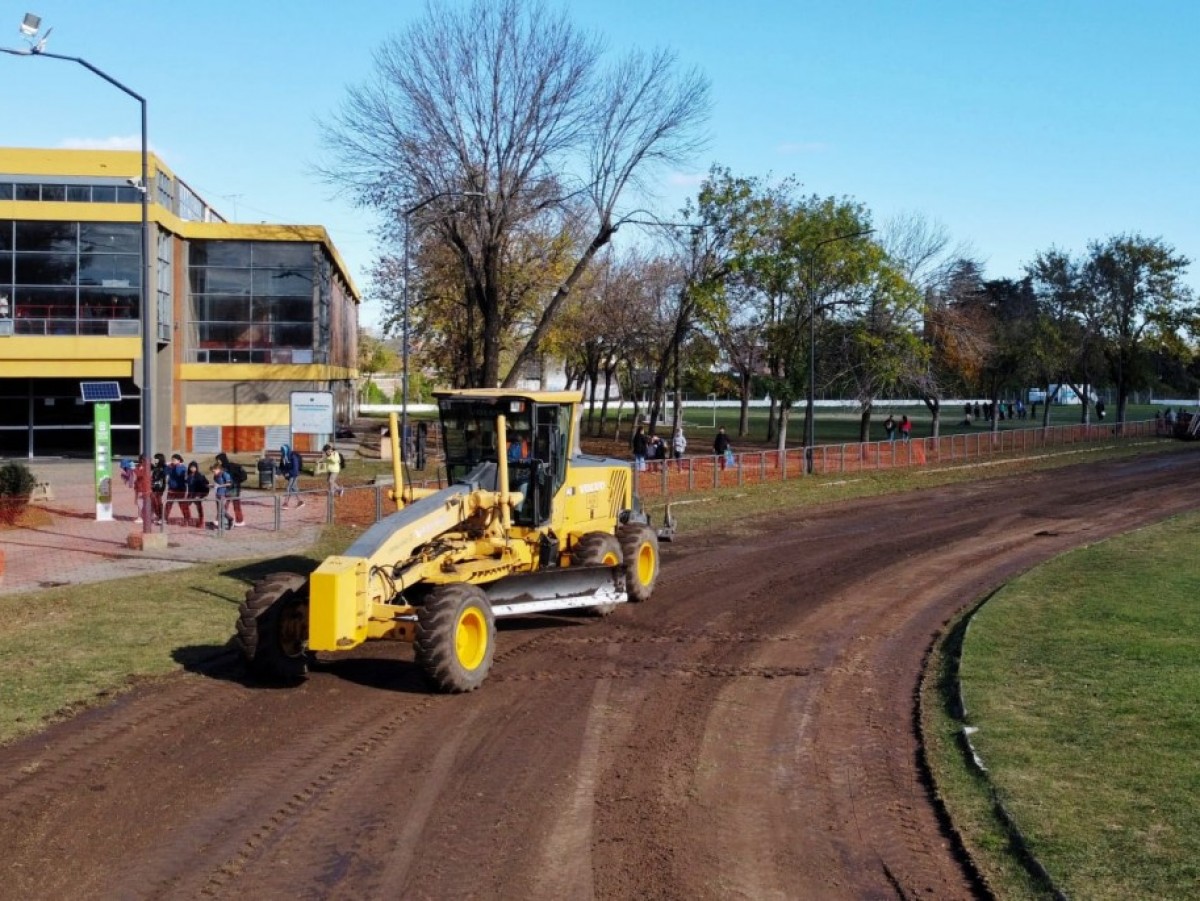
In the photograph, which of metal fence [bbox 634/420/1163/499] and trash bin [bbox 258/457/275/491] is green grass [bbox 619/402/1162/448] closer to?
metal fence [bbox 634/420/1163/499]

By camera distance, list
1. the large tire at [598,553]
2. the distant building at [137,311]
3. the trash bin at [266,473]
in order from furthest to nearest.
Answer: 1. the distant building at [137,311]
2. the trash bin at [266,473]
3. the large tire at [598,553]

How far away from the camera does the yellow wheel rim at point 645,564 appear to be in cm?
1638

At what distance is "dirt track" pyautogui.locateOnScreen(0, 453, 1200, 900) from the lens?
7.32 m

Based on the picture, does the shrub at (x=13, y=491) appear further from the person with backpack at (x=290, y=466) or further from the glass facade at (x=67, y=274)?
the glass facade at (x=67, y=274)

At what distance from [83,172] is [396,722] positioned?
36.4 metres

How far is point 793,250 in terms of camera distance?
4325cm

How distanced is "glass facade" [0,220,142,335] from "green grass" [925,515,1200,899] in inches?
1345

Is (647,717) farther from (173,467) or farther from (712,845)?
(173,467)

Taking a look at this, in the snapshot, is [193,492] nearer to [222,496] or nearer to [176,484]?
[176,484]

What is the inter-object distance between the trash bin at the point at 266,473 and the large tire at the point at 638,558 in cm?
1861

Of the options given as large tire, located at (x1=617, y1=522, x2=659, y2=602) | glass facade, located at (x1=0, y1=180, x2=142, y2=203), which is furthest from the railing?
glass facade, located at (x1=0, y1=180, x2=142, y2=203)

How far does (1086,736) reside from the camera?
987 centimetres

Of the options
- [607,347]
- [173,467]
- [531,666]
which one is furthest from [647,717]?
[607,347]

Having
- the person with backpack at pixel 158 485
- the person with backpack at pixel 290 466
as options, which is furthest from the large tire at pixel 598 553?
the person with backpack at pixel 290 466
